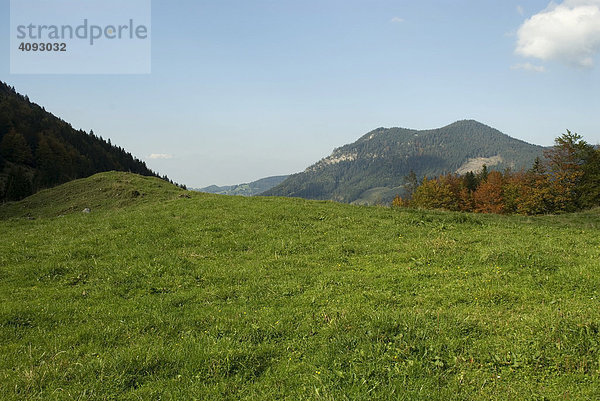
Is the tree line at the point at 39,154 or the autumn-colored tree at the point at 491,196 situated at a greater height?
the tree line at the point at 39,154

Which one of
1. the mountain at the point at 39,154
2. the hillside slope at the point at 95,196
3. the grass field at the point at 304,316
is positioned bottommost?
the grass field at the point at 304,316

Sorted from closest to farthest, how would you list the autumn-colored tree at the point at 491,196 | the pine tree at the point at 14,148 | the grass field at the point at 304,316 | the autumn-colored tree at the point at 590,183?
the grass field at the point at 304,316 → the autumn-colored tree at the point at 590,183 → the autumn-colored tree at the point at 491,196 → the pine tree at the point at 14,148

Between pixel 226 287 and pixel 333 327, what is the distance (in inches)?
218

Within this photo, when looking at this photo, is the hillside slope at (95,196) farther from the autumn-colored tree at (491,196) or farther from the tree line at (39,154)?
the autumn-colored tree at (491,196)

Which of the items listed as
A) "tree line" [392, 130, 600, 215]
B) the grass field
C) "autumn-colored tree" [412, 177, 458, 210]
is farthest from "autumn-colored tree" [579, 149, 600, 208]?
the grass field

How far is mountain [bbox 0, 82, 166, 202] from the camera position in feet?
391

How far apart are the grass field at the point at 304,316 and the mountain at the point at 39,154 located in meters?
112

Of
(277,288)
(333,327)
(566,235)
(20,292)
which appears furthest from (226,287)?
(566,235)

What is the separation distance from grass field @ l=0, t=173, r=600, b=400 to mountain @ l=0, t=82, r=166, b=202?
111604 millimetres

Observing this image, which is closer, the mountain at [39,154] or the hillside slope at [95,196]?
the hillside slope at [95,196]

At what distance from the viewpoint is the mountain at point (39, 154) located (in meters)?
119

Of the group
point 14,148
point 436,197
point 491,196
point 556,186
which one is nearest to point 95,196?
point 556,186

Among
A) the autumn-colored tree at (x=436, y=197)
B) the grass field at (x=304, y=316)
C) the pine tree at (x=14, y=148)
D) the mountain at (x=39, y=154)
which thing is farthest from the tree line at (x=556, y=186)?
the pine tree at (x=14, y=148)

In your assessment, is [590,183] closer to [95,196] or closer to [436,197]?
[436,197]
